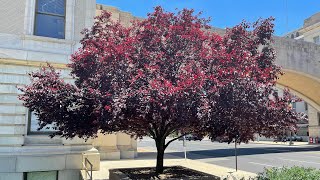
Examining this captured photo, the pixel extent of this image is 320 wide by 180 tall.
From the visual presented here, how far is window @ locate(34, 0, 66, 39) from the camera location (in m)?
12.2

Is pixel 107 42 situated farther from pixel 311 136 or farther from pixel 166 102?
pixel 311 136

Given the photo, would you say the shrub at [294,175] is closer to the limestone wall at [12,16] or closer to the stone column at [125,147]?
the limestone wall at [12,16]

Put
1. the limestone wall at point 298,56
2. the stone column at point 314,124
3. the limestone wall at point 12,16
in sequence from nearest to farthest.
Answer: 1. the limestone wall at point 12,16
2. the limestone wall at point 298,56
3. the stone column at point 314,124

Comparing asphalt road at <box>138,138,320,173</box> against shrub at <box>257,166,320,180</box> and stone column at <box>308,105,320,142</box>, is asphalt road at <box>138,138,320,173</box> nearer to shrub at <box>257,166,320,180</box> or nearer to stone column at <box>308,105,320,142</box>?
shrub at <box>257,166,320,180</box>

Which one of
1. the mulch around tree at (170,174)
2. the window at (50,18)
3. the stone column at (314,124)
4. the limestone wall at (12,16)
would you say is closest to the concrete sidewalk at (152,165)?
the mulch around tree at (170,174)

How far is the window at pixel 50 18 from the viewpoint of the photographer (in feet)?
39.9

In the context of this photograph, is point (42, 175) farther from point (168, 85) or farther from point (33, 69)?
point (168, 85)

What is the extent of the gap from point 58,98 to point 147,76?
233cm

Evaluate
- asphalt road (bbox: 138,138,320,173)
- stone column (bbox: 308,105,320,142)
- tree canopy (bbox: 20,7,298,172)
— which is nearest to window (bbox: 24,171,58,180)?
A: tree canopy (bbox: 20,7,298,172)

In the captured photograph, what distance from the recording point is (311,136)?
46.6m

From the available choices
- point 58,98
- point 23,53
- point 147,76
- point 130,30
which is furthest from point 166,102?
point 23,53

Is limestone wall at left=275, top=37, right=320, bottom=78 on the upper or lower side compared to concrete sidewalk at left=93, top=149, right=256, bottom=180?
upper

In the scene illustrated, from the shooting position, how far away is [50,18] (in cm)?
1235

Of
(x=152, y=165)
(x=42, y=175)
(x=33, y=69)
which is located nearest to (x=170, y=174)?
(x=42, y=175)
